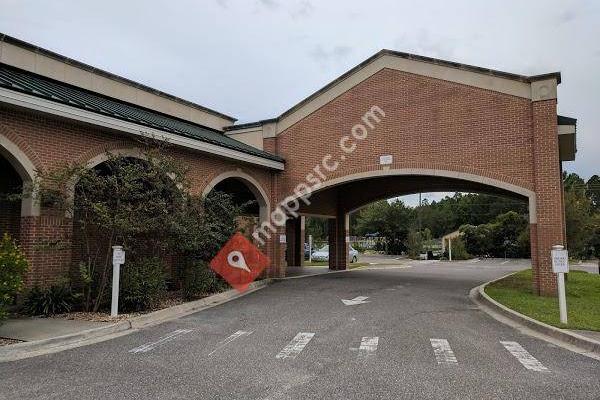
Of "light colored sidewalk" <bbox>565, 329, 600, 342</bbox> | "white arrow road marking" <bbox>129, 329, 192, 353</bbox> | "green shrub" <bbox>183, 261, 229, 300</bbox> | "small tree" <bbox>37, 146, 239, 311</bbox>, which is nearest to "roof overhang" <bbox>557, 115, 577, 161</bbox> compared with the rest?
"light colored sidewalk" <bbox>565, 329, 600, 342</bbox>

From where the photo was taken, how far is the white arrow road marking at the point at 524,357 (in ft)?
21.1

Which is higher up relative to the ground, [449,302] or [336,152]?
[336,152]

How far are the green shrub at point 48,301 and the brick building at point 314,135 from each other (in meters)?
0.42

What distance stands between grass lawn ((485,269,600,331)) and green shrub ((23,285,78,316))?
392 inches

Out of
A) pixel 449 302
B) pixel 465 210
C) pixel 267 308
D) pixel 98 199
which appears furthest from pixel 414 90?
pixel 465 210

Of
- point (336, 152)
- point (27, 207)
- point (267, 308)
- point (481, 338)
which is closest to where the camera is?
point (481, 338)

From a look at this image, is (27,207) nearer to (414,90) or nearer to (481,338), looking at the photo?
(481,338)

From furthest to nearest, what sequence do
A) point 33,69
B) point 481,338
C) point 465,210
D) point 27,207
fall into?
point 465,210
point 33,69
point 27,207
point 481,338

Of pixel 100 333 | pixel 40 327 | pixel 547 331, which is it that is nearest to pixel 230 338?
pixel 100 333

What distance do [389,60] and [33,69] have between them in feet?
39.0

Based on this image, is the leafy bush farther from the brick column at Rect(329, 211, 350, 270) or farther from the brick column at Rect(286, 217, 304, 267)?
the brick column at Rect(329, 211, 350, 270)

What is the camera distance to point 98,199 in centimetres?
1038

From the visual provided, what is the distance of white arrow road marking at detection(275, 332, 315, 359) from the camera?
6.99m

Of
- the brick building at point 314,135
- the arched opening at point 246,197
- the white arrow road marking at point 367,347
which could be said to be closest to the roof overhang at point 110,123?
the brick building at point 314,135
